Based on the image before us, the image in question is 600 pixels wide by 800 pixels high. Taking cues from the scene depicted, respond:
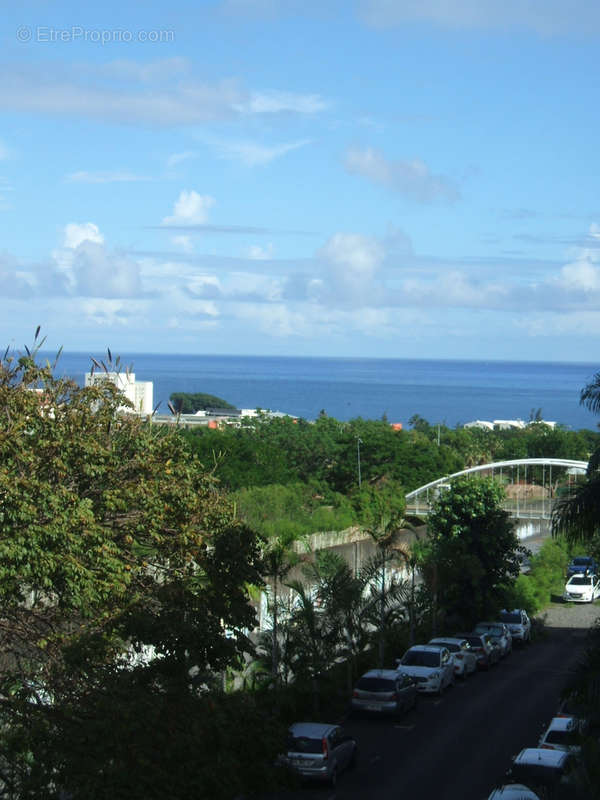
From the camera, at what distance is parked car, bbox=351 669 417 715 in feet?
73.6

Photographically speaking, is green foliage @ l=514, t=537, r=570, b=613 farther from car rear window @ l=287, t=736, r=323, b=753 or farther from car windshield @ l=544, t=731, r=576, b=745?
car rear window @ l=287, t=736, r=323, b=753

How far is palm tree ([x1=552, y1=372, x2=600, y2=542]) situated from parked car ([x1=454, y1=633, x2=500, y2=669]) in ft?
49.1

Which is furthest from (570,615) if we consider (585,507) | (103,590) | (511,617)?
(103,590)

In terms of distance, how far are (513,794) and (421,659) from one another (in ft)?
38.1

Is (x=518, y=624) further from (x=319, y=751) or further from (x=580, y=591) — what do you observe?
(x=319, y=751)

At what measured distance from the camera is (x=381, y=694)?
22500 mm

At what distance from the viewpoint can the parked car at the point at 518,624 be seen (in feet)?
110

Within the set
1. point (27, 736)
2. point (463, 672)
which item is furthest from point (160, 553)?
point (463, 672)

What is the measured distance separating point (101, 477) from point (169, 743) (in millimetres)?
5611

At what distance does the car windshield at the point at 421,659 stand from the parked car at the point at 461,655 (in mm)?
1395

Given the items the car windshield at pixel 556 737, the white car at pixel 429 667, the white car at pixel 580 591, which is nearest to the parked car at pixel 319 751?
the car windshield at pixel 556 737

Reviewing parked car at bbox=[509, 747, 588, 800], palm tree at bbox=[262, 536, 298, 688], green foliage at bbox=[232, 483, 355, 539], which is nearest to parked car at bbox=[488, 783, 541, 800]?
parked car at bbox=[509, 747, 588, 800]

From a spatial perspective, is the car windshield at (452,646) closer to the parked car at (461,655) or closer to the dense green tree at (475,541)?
the parked car at (461,655)

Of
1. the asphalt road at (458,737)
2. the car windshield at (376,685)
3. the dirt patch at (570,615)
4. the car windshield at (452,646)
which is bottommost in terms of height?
the dirt patch at (570,615)
